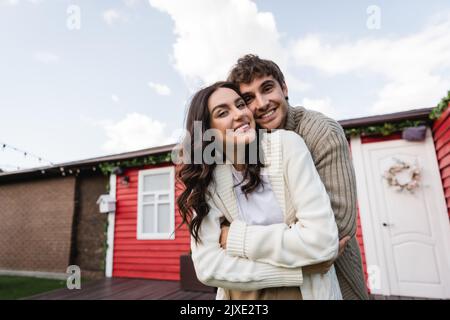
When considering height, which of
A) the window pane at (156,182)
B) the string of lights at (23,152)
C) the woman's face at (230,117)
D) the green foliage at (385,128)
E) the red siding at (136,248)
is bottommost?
the red siding at (136,248)

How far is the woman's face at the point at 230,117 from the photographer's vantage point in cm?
108

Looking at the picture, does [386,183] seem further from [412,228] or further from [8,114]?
[8,114]

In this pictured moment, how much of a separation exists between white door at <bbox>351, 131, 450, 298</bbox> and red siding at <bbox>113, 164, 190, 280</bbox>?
379 cm

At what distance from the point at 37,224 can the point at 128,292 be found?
189 inches

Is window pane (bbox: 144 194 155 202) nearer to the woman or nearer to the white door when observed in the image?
the white door

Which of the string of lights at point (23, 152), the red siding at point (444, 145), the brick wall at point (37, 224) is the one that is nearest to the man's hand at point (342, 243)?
the red siding at point (444, 145)

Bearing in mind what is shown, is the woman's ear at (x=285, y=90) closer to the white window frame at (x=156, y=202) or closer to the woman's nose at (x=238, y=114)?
the woman's nose at (x=238, y=114)

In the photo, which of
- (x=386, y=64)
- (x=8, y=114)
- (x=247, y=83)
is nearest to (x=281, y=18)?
(x=386, y=64)

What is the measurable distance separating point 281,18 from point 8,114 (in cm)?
561

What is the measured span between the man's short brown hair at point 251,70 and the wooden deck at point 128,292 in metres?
3.74

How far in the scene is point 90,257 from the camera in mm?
6336

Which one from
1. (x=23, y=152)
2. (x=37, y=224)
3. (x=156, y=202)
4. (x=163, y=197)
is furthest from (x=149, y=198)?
(x=23, y=152)

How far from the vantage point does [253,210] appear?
957 millimetres

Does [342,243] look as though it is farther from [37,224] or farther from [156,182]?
[37,224]
